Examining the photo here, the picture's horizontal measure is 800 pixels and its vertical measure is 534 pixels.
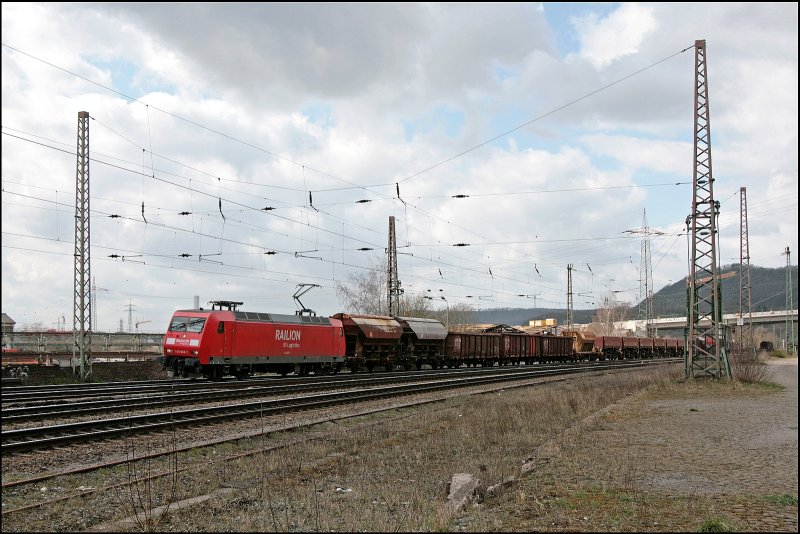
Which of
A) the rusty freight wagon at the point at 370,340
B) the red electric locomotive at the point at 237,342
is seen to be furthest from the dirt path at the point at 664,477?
the rusty freight wagon at the point at 370,340

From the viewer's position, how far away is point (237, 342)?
2706cm

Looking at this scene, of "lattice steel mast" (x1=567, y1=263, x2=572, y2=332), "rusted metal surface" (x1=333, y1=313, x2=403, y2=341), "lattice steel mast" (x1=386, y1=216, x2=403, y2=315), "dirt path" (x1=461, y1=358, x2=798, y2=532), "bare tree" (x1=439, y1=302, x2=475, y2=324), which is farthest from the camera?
"bare tree" (x1=439, y1=302, x2=475, y2=324)

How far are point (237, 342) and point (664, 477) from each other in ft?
68.7

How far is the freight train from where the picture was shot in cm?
2633

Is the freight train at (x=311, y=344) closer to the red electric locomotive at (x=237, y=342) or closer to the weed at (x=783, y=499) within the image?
the red electric locomotive at (x=237, y=342)

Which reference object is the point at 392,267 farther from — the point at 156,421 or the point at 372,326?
the point at 156,421

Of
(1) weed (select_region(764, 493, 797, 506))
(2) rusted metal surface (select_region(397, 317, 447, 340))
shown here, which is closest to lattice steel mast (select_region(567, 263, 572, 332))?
(2) rusted metal surface (select_region(397, 317, 447, 340))

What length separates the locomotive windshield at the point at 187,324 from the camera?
2600cm

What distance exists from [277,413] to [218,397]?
3.50m

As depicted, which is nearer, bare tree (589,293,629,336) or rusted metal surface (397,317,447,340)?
rusted metal surface (397,317,447,340)

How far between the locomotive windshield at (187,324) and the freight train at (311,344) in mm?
42

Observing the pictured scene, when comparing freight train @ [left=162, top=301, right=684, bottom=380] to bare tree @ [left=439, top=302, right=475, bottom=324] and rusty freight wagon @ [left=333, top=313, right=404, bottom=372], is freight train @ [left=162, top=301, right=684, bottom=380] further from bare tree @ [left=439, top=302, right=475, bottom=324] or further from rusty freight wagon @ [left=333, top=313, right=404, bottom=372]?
bare tree @ [left=439, top=302, right=475, bottom=324]

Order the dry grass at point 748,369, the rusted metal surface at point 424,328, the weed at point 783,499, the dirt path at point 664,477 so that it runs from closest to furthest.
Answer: the dirt path at point 664,477 → the weed at point 783,499 → the dry grass at point 748,369 → the rusted metal surface at point 424,328

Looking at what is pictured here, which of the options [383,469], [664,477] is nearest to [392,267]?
[383,469]
